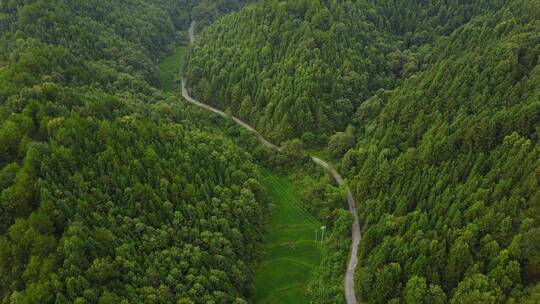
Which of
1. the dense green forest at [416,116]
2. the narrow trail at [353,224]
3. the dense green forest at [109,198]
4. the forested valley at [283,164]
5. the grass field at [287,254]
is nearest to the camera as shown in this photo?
the dense green forest at [109,198]

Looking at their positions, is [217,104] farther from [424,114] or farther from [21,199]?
[21,199]

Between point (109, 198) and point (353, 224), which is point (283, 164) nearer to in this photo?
point (353, 224)

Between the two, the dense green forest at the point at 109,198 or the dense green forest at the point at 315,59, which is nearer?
the dense green forest at the point at 109,198

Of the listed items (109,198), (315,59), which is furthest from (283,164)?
(109,198)

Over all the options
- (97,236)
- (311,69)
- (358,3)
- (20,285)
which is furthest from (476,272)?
(358,3)

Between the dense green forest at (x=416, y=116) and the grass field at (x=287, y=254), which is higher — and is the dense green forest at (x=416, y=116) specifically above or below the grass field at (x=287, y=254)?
above

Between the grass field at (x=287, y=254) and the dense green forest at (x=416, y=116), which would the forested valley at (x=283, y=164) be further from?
the grass field at (x=287, y=254)

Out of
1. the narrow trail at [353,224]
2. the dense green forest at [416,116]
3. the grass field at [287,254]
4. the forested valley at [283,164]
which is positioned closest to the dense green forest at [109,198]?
the forested valley at [283,164]
